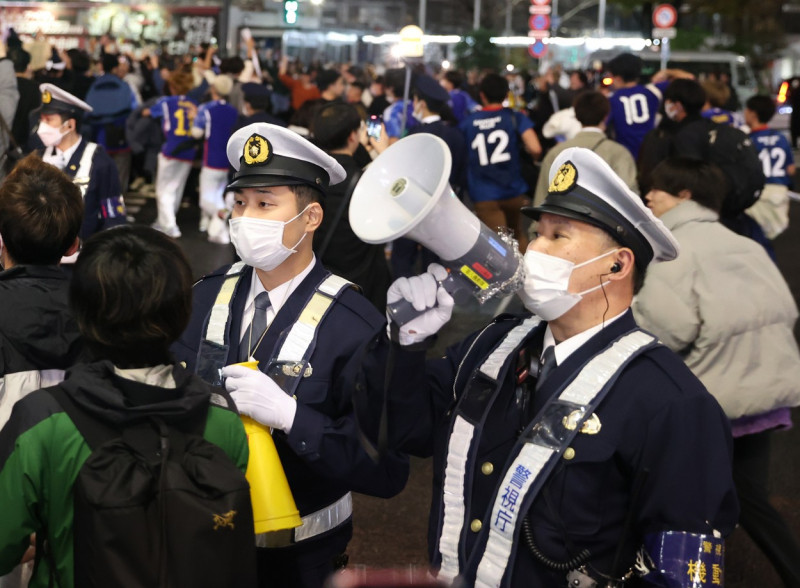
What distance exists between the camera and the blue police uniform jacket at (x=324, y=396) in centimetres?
296

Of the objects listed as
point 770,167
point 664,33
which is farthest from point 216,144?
point 664,33

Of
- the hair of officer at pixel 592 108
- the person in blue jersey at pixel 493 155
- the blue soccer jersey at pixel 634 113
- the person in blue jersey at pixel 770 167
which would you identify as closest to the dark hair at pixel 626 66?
the blue soccer jersey at pixel 634 113

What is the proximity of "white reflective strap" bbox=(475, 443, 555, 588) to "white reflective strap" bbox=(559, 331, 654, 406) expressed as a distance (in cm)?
15

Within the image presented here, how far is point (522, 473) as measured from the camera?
248cm

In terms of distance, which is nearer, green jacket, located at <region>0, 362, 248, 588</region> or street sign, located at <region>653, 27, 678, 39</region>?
green jacket, located at <region>0, 362, 248, 588</region>

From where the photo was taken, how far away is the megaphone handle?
2.42 meters

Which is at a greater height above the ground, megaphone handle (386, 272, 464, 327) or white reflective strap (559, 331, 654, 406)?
megaphone handle (386, 272, 464, 327)

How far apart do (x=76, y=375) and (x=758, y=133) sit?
799 cm

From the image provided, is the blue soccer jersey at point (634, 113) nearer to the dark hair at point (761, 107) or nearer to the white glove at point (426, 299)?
the dark hair at point (761, 107)

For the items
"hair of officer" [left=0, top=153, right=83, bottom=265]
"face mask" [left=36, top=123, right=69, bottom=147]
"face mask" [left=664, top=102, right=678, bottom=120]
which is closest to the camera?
"hair of officer" [left=0, top=153, right=83, bottom=265]

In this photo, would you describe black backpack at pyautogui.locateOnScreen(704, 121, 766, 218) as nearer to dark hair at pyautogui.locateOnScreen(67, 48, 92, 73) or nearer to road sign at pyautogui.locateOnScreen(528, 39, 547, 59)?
dark hair at pyautogui.locateOnScreen(67, 48, 92, 73)

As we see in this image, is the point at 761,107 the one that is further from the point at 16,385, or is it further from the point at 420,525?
the point at 16,385

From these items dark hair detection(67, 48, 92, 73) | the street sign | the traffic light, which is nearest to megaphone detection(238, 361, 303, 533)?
dark hair detection(67, 48, 92, 73)

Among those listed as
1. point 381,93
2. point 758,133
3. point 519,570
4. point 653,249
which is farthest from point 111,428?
point 381,93
